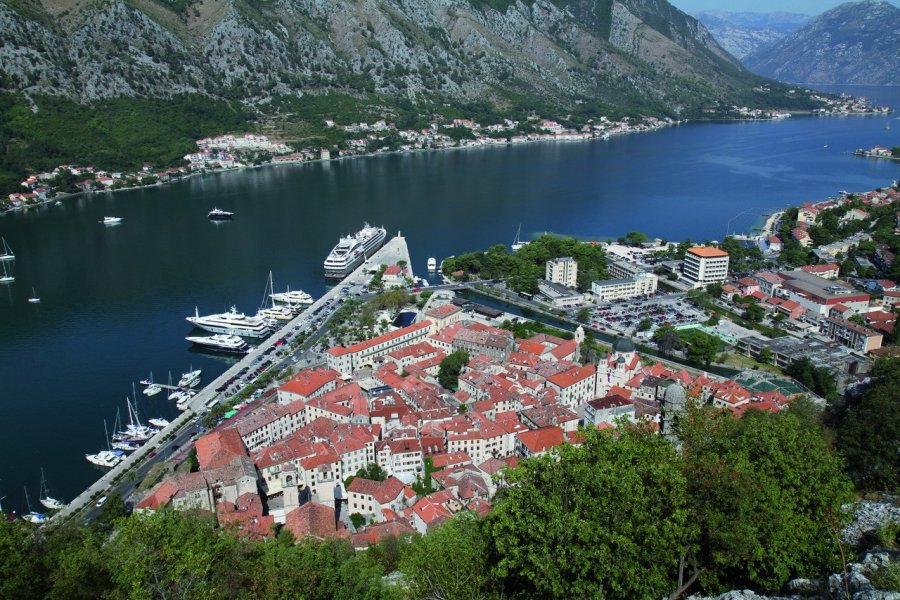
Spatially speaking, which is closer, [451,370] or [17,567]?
[17,567]

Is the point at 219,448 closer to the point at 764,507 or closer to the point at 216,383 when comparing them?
the point at 216,383

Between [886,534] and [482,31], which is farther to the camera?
[482,31]

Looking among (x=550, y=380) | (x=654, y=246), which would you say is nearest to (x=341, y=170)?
(x=654, y=246)

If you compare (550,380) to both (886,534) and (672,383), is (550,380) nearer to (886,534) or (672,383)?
(672,383)

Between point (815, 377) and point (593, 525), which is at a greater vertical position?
point (593, 525)

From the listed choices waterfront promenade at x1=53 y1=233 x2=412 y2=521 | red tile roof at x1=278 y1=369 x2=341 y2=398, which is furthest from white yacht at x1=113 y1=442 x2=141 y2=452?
red tile roof at x1=278 y1=369 x2=341 y2=398

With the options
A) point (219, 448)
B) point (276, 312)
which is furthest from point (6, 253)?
point (219, 448)

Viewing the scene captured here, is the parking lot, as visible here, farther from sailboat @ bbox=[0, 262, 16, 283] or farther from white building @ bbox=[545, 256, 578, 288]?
sailboat @ bbox=[0, 262, 16, 283]
